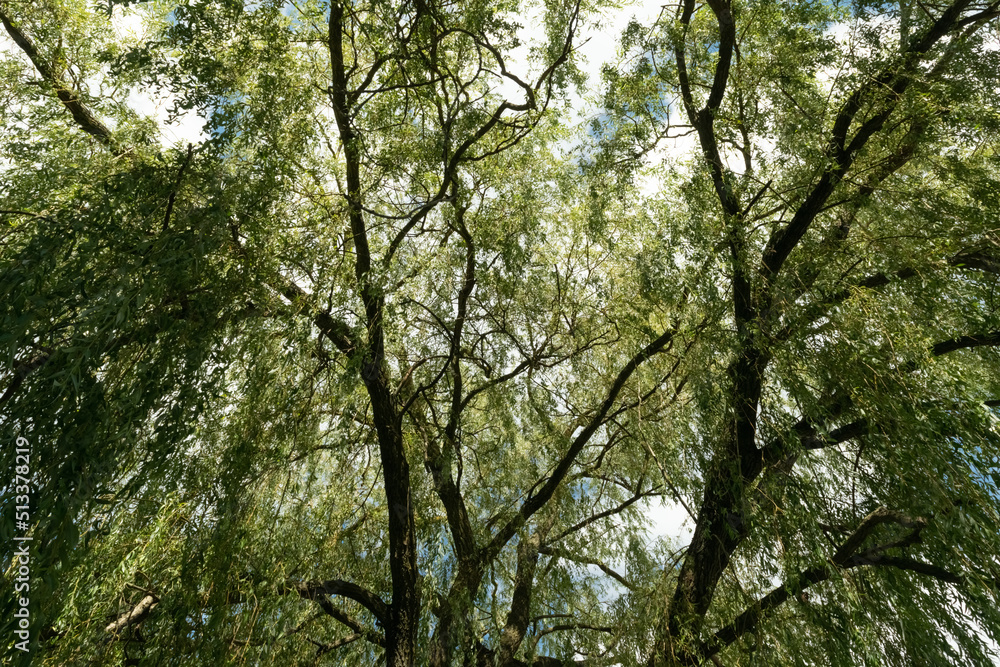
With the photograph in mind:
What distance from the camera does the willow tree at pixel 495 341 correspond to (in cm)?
244

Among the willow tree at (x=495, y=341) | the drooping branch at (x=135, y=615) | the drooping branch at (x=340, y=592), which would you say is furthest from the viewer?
the drooping branch at (x=340, y=592)

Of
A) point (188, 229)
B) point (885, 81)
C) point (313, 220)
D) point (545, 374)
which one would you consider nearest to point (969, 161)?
point (885, 81)

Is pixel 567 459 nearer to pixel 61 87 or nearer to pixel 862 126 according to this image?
pixel 862 126

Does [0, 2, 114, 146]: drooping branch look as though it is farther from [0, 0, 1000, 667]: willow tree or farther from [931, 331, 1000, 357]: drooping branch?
A: [931, 331, 1000, 357]: drooping branch

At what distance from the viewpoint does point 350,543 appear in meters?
3.92

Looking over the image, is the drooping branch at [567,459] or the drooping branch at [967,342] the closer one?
the drooping branch at [967,342]

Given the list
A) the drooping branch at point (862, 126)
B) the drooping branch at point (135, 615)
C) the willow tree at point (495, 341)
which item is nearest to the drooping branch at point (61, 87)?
the willow tree at point (495, 341)

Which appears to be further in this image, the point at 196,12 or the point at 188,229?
the point at 196,12

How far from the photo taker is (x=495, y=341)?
4.36m

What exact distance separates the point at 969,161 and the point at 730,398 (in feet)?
7.90

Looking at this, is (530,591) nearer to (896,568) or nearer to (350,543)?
(350,543)

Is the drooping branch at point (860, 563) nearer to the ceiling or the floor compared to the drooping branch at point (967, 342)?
nearer to the floor

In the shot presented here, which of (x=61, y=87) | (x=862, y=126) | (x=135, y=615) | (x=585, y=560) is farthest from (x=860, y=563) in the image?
(x=61, y=87)

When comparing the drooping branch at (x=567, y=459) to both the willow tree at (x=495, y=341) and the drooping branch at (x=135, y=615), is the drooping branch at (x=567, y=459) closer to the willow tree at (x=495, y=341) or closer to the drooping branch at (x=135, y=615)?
the willow tree at (x=495, y=341)
